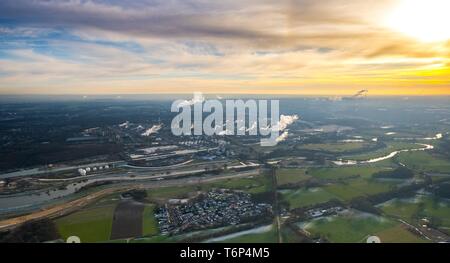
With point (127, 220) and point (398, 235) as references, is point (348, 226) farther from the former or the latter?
point (127, 220)

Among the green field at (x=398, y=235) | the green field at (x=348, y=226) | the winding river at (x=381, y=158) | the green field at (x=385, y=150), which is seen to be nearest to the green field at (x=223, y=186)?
the green field at (x=348, y=226)

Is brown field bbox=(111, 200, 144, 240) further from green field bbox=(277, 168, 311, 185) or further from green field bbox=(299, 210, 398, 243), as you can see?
green field bbox=(277, 168, 311, 185)

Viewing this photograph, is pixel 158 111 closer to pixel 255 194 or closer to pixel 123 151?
pixel 123 151

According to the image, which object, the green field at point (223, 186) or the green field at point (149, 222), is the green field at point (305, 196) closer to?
the green field at point (223, 186)

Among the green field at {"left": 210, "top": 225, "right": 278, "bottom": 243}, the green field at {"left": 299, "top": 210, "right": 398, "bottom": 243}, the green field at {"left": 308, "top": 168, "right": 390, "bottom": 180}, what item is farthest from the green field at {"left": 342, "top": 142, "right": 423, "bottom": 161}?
the green field at {"left": 210, "top": 225, "right": 278, "bottom": 243}

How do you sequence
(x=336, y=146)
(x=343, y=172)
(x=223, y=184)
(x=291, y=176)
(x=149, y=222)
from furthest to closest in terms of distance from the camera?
(x=336, y=146) → (x=343, y=172) → (x=291, y=176) → (x=223, y=184) → (x=149, y=222)

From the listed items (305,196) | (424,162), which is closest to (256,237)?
(305,196)
